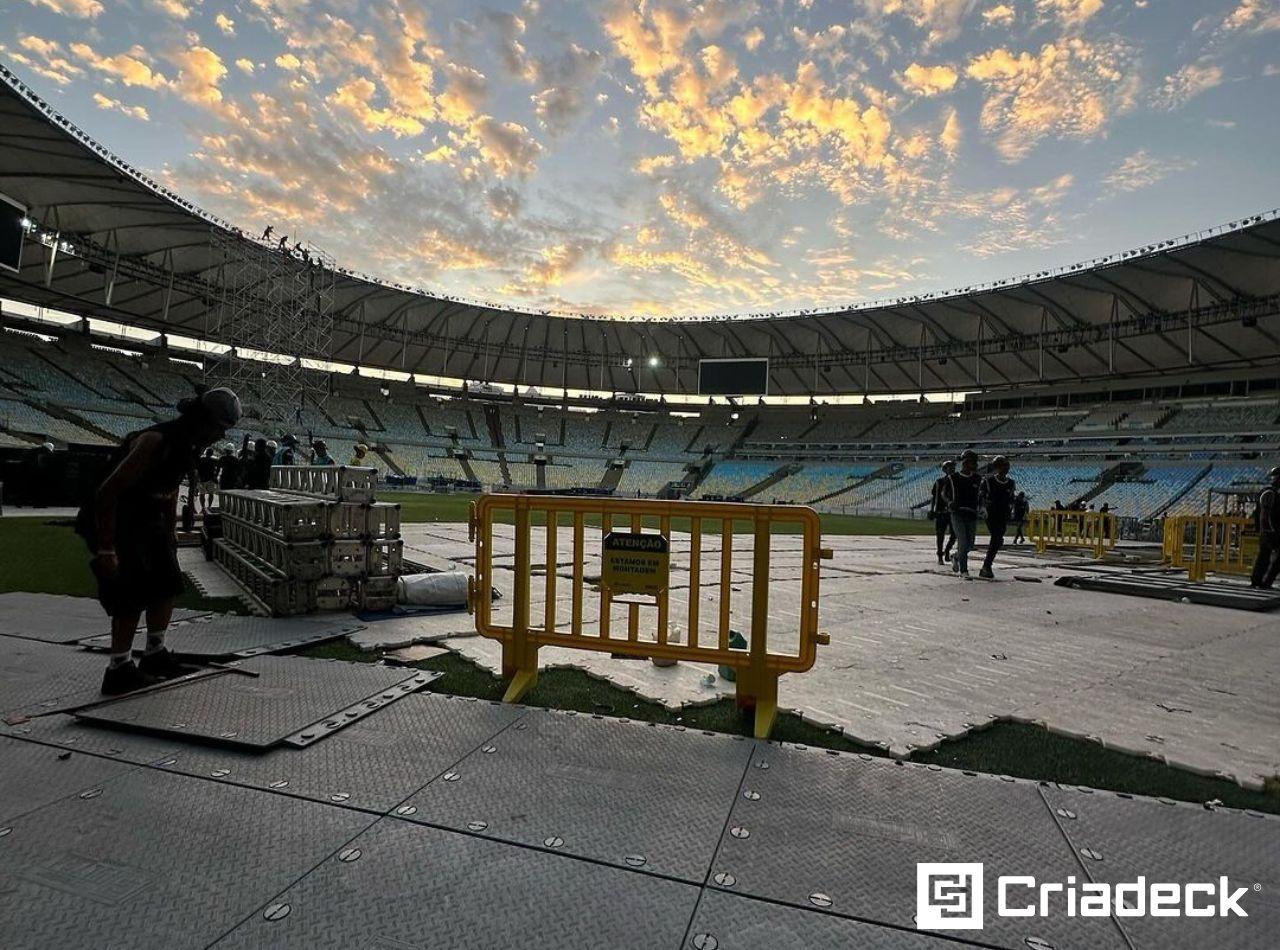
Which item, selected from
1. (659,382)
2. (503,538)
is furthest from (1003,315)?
(503,538)

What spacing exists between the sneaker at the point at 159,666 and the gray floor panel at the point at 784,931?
329cm

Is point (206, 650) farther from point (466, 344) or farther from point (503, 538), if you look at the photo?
point (466, 344)

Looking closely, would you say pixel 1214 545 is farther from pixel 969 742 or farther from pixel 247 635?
pixel 247 635

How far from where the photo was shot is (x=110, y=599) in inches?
122

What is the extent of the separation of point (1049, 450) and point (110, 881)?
4973 cm

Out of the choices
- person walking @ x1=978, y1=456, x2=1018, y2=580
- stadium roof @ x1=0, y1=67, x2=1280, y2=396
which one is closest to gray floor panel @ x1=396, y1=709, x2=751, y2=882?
person walking @ x1=978, y1=456, x2=1018, y2=580

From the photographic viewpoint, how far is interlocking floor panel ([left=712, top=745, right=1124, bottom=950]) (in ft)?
5.30

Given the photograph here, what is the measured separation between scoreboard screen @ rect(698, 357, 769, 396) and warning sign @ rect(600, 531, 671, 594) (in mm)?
40916

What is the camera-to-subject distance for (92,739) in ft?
8.36

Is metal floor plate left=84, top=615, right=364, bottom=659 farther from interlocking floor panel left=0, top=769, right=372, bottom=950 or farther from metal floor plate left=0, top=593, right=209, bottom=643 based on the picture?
interlocking floor panel left=0, top=769, right=372, bottom=950

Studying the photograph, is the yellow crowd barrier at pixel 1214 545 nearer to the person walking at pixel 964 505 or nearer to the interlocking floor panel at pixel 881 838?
the person walking at pixel 964 505

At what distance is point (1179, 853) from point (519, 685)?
276 cm

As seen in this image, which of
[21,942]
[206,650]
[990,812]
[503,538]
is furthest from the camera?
[503,538]

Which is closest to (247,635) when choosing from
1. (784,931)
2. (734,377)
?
(784,931)
